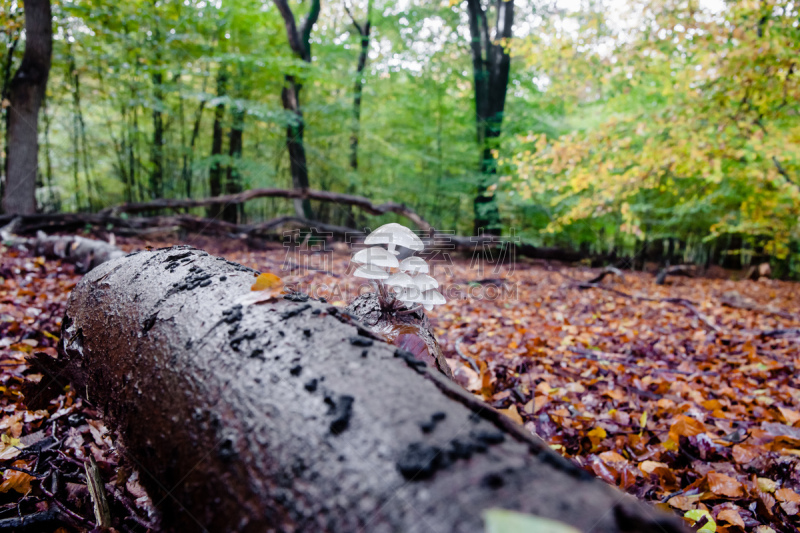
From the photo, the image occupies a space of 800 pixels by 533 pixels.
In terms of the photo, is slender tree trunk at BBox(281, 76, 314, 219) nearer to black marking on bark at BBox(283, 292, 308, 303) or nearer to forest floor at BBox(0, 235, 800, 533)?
forest floor at BBox(0, 235, 800, 533)

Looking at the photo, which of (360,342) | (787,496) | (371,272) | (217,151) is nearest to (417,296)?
(371,272)

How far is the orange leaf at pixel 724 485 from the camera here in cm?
149

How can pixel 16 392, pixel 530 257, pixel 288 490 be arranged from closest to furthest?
pixel 288 490, pixel 16 392, pixel 530 257

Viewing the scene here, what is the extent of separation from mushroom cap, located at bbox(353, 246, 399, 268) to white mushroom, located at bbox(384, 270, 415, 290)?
0.07 m

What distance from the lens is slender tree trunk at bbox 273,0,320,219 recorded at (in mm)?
9695

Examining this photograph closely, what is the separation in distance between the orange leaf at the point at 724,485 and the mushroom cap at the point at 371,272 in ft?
5.32

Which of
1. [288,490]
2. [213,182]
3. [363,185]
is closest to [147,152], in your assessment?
[213,182]

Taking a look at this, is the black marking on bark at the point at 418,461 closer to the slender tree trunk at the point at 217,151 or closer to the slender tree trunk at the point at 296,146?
the slender tree trunk at the point at 296,146

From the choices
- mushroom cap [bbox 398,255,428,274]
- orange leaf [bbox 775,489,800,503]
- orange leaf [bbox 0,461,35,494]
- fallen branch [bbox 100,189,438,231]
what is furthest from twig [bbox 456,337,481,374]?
fallen branch [bbox 100,189,438,231]

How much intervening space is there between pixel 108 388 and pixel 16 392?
3.87 ft

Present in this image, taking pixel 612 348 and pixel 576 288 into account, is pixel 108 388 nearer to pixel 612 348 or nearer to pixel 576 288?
pixel 612 348

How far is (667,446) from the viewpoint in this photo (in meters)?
1.89

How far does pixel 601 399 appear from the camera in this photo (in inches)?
96.3

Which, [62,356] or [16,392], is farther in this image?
[16,392]
